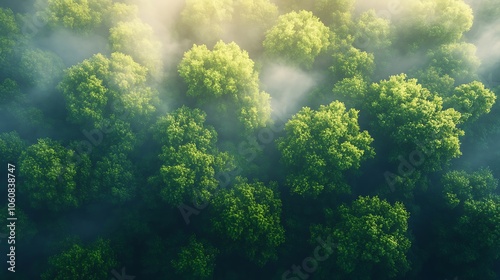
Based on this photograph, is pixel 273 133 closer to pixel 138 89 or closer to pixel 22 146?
pixel 138 89

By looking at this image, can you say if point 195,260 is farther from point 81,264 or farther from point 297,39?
point 297,39

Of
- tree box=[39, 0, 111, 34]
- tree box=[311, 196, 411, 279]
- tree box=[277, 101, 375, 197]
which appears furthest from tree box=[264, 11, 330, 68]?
tree box=[39, 0, 111, 34]

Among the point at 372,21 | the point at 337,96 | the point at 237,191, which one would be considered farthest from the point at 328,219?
the point at 372,21

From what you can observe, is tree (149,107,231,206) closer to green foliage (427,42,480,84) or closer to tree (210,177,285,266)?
tree (210,177,285,266)

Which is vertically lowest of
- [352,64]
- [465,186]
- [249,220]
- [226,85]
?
[465,186]

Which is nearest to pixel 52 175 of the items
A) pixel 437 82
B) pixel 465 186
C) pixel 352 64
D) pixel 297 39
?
pixel 297 39

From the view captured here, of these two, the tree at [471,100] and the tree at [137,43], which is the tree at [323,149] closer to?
the tree at [471,100]

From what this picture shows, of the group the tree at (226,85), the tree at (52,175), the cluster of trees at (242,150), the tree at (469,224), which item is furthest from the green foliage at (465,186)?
the tree at (52,175)

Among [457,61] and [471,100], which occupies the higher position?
[457,61]
